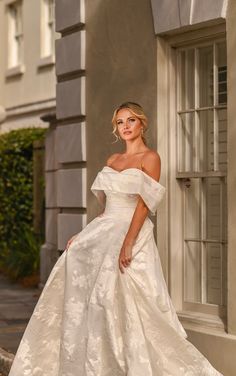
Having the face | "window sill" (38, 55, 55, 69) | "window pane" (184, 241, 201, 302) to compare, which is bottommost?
"window pane" (184, 241, 201, 302)

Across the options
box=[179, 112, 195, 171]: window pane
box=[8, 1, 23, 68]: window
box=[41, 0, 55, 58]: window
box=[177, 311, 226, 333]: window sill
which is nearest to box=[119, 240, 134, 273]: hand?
box=[177, 311, 226, 333]: window sill

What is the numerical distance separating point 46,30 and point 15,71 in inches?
61.4

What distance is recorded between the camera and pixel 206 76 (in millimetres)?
8070

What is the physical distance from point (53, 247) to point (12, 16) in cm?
961

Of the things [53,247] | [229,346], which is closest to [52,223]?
[53,247]

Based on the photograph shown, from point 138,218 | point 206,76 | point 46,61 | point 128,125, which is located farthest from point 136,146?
point 46,61

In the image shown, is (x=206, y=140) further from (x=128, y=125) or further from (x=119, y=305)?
(x=119, y=305)

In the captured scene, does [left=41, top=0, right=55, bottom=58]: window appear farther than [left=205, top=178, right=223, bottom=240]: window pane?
Yes

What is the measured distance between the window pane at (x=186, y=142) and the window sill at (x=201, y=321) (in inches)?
49.0

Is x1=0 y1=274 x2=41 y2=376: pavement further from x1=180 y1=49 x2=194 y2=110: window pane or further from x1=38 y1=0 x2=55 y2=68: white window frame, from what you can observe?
x1=38 y1=0 x2=55 y2=68: white window frame

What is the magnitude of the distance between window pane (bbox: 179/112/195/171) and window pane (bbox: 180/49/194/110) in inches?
4.1

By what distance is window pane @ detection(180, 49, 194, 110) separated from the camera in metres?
8.15

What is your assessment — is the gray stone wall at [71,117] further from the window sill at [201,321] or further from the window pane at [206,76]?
the window sill at [201,321]

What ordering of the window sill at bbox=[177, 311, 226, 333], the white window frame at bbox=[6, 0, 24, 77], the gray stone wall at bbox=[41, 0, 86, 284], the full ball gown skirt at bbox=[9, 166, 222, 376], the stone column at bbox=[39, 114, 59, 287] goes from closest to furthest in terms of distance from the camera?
1. the full ball gown skirt at bbox=[9, 166, 222, 376]
2. the window sill at bbox=[177, 311, 226, 333]
3. the gray stone wall at bbox=[41, 0, 86, 284]
4. the stone column at bbox=[39, 114, 59, 287]
5. the white window frame at bbox=[6, 0, 24, 77]
